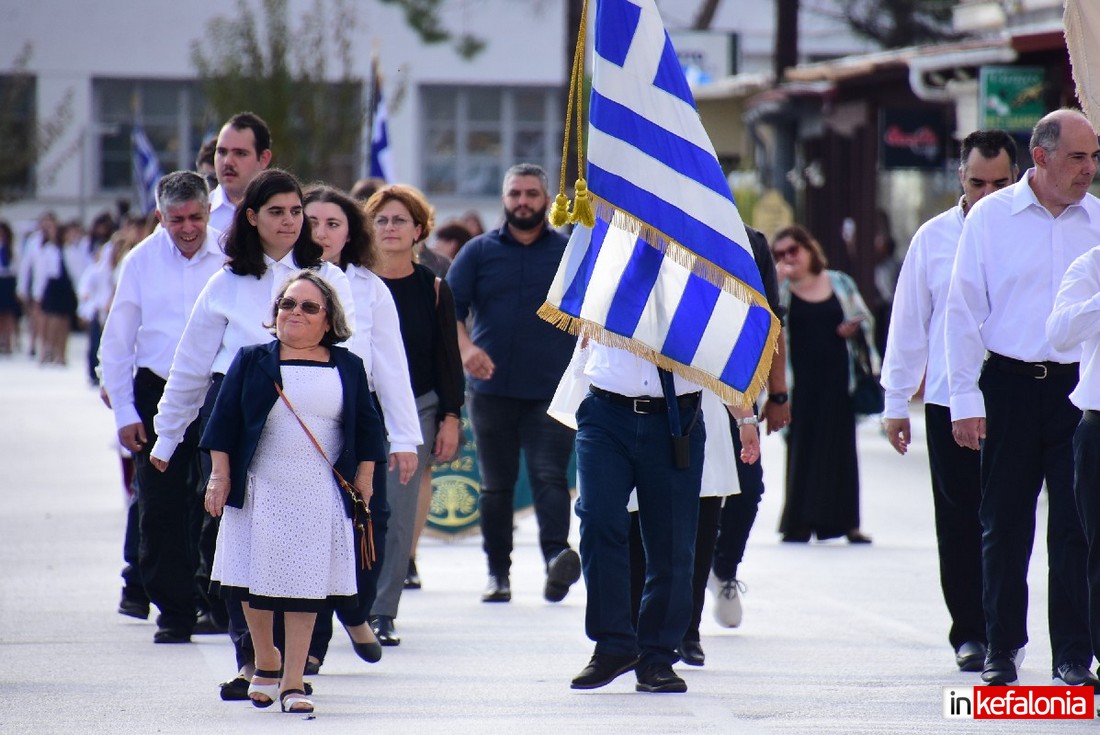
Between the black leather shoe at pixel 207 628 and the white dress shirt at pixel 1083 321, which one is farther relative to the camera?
the black leather shoe at pixel 207 628

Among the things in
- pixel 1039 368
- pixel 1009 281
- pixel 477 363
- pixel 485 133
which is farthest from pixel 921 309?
pixel 485 133

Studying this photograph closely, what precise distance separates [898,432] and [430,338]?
2.31 metres

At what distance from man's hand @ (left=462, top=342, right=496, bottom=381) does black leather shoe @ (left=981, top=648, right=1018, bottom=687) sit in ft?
10.8

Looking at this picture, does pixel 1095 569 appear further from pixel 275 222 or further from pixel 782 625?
pixel 275 222

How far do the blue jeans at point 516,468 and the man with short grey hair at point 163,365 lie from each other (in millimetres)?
1799

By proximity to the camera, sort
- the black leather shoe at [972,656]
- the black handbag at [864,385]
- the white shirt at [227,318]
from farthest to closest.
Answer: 1. the black handbag at [864,385]
2. the black leather shoe at [972,656]
3. the white shirt at [227,318]

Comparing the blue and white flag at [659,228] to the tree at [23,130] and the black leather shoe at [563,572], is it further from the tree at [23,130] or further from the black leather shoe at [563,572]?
the tree at [23,130]

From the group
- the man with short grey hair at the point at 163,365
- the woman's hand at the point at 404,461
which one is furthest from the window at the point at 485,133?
the woman's hand at the point at 404,461

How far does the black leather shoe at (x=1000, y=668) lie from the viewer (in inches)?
295

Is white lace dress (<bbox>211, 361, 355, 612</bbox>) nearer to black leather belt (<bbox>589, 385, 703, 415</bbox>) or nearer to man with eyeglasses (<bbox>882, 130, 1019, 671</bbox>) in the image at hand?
black leather belt (<bbox>589, 385, 703, 415</bbox>)

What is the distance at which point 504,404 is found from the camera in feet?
33.6

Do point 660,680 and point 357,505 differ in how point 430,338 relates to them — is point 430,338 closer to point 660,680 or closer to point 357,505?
point 357,505

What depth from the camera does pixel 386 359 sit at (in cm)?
800

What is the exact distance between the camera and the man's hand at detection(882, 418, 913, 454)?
8086 mm
